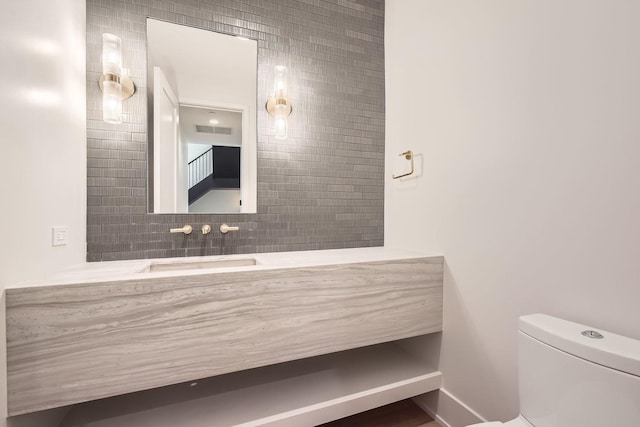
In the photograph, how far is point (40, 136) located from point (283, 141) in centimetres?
114

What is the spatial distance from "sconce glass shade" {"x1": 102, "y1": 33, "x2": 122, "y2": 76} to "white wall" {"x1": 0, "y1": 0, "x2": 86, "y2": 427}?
0.33 ft

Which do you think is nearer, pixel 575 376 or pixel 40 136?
pixel 575 376

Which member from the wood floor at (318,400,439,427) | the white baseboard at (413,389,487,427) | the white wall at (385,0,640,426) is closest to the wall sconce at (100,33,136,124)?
the white wall at (385,0,640,426)

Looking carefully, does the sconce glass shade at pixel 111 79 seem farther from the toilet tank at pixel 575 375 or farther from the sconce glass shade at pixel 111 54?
the toilet tank at pixel 575 375

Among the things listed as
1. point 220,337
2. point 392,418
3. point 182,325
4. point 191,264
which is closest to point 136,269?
point 191,264

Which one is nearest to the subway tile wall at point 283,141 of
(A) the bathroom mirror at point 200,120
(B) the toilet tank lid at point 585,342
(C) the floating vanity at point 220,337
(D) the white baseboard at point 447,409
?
(A) the bathroom mirror at point 200,120

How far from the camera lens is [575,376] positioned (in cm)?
84

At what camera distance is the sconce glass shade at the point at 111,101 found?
1390mm

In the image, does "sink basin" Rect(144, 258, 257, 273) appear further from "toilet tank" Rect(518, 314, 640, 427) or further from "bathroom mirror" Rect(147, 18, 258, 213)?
"toilet tank" Rect(518, 314, 640, 427)

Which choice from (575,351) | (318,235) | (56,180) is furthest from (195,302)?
(575,351)

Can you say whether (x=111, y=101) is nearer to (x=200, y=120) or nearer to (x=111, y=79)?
(x=111, y=79)

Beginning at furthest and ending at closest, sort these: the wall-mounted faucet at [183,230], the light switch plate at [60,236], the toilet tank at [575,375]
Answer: the wall-mounted faucet at [183,230]
the light switch plate at [60,236]
the toilet tank at [575,375]

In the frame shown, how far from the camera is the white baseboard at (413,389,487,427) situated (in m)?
1.41

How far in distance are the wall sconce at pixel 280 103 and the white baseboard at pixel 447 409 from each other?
1.80m
